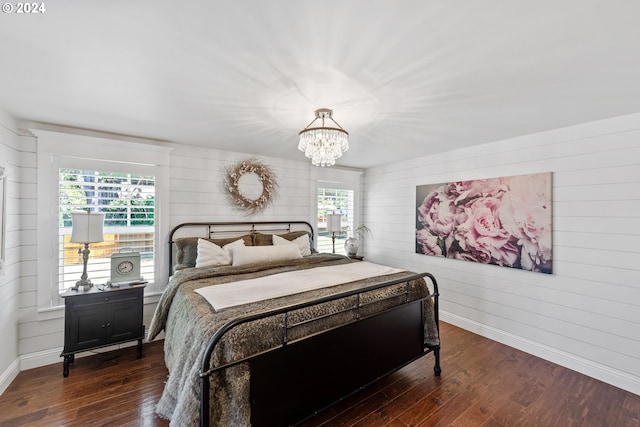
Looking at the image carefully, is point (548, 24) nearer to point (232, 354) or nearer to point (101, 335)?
point (232, 354)

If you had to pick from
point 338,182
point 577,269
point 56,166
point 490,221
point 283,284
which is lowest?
point 283,284

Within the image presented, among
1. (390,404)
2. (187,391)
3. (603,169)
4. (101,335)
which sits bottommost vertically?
(390,404)

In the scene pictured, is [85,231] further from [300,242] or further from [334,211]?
[334,211]

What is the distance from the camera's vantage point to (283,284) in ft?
8.16

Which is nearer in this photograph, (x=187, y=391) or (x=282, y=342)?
(x=187, y=391)

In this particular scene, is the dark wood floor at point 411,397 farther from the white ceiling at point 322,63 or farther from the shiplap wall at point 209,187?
the white ceiling at point 322,63

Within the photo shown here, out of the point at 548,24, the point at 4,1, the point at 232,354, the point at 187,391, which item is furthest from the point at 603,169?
the point at 4,1

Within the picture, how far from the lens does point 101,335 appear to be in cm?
278

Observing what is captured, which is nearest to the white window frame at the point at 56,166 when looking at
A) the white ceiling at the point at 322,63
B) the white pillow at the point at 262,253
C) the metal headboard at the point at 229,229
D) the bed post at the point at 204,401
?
the white ceiling at the point at 322,63

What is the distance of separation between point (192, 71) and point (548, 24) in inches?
79.2

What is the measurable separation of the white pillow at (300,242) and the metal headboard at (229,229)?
1.23ft

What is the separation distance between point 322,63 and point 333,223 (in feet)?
10.6

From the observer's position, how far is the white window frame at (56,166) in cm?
281

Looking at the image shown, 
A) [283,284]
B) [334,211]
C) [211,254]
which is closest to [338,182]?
[334,211]
